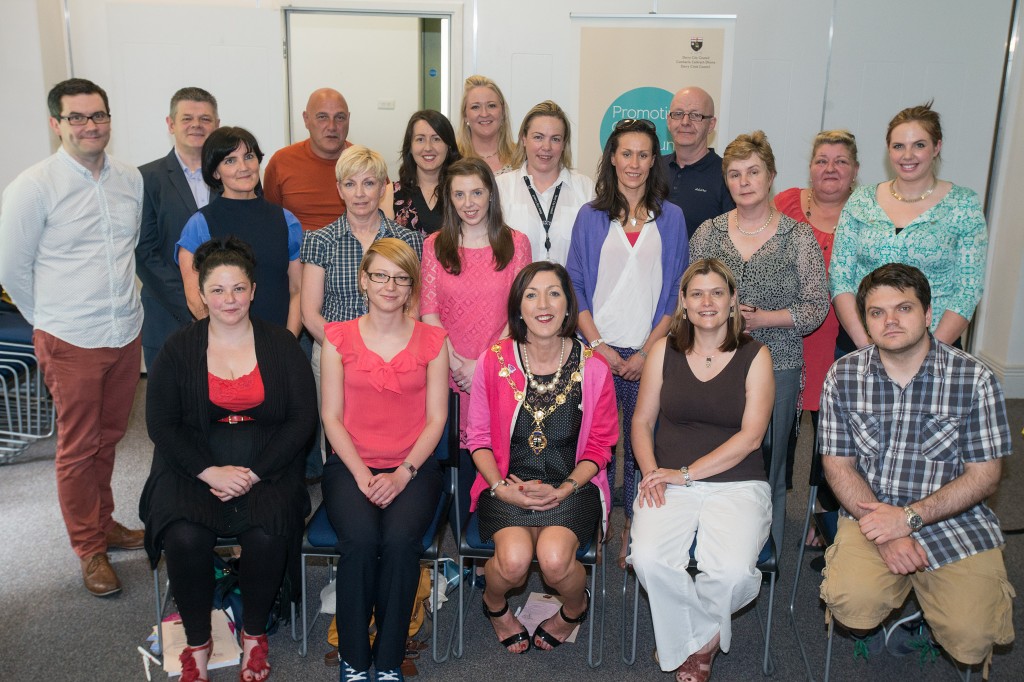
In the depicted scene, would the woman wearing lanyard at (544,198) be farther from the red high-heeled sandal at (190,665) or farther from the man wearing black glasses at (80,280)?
the red high-heeled sandal at (190,665)

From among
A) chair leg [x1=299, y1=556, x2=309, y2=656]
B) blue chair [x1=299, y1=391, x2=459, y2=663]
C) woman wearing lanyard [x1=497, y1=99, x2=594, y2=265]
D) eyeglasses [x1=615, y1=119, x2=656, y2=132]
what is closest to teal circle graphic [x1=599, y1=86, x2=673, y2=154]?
woman wearing lanyard [x1=497, y1=99, x2=594, y2=265]

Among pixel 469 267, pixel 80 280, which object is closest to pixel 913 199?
pixel 469 267

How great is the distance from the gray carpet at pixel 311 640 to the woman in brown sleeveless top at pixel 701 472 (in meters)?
0.32

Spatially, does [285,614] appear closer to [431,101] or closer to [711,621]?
[711,621]

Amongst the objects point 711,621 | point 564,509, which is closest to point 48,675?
point 564,509

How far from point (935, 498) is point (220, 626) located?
97.2 inches

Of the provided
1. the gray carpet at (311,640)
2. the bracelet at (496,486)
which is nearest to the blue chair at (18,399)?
the gray carpet at (311,640)

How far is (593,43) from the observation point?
540cm

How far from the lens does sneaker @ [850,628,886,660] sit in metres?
2.89

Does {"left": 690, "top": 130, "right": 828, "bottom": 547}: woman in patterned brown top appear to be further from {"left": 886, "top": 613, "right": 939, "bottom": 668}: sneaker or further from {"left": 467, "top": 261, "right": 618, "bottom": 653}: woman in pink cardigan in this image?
{"left": 467, "top": 261, "right": 618, "bottom": 653}: woman in pink cardigan

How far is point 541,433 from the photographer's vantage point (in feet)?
9.42

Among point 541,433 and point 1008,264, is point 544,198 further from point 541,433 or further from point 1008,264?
point 1008,264

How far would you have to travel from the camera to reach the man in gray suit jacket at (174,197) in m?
3.46

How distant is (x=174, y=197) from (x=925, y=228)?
299 centimetres
